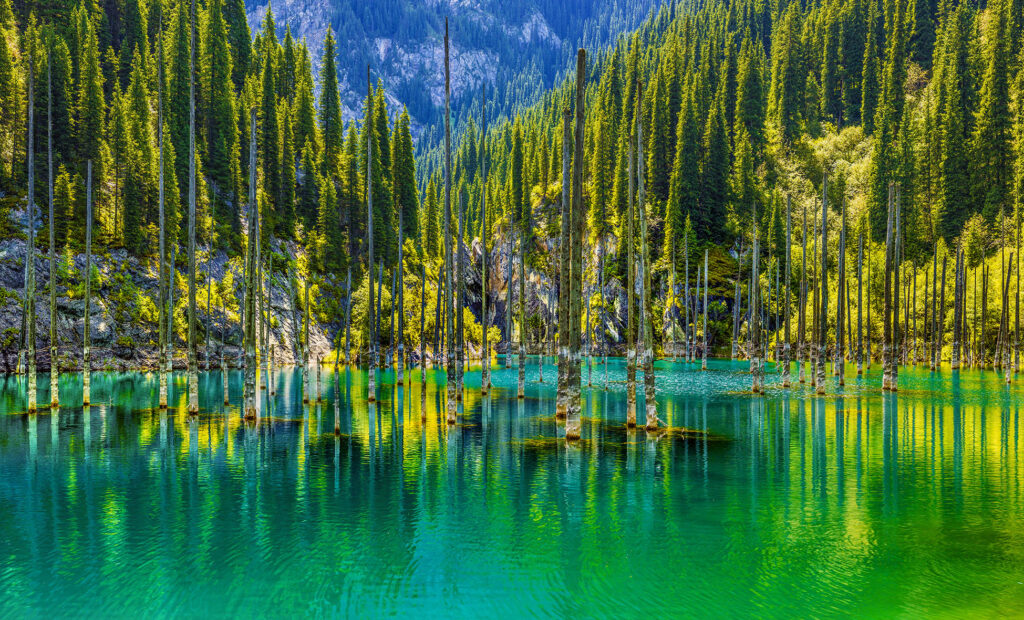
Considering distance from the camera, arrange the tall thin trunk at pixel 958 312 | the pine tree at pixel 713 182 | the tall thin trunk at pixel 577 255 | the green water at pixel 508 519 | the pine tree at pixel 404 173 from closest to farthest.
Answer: the green water at pixel 508 519 → the tall thin trunk at pixel 577 255 → the tall thin trunk at pixel 958 312 → the pine tree at pixel 713 182 → the pine tree at pixel 404 173

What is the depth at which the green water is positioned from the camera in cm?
1125

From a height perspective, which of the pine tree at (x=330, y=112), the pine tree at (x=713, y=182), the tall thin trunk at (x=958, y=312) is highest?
the pine tree at (x=330, y=112)

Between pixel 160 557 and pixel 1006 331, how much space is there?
67.4m

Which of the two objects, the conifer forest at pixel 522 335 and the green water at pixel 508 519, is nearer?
the green water at pixel 508 519

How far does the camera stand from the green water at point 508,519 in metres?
11.2

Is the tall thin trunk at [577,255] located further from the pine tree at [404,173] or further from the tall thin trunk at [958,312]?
the pine tree at [404,173]

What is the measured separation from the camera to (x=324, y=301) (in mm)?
92188

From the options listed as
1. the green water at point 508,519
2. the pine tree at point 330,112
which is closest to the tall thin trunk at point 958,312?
the green water at point 508,519

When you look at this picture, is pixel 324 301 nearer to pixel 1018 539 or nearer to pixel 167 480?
pixel 167 480

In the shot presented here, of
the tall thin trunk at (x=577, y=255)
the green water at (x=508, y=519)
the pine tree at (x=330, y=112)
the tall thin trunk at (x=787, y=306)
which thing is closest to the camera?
the green water at (x=508, y=519)

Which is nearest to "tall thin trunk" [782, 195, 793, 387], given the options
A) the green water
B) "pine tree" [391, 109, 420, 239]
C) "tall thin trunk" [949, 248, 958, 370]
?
the green water

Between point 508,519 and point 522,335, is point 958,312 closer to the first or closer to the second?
point 522,335

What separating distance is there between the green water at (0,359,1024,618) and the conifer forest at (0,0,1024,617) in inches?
5.1

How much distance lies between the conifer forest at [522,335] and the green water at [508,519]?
0.13m
